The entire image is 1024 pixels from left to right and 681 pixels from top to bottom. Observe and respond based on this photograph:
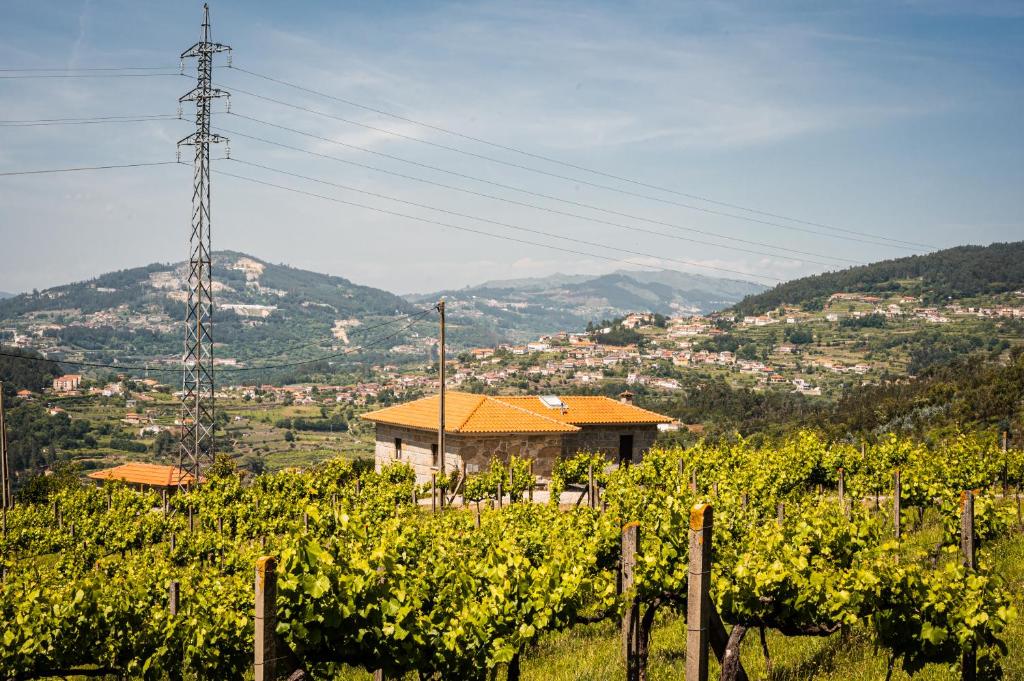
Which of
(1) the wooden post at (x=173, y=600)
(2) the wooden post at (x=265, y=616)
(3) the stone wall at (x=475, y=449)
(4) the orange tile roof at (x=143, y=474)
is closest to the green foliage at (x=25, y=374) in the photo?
(4) the orange tile roof at (x=143, y=474)

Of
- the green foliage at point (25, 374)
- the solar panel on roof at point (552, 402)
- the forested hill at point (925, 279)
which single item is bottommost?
the green foliage at point (25, 374)

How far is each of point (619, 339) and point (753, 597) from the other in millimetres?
126588

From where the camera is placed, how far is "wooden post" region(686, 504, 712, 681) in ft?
15.0

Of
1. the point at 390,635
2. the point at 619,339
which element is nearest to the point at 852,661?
the point at 390,635

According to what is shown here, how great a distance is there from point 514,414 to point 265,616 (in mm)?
22951

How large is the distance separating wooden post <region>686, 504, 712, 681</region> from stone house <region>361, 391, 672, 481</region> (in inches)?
732

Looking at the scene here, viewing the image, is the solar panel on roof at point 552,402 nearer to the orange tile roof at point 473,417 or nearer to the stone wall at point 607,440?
the stone wall at point 607,440

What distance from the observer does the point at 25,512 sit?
798 inches

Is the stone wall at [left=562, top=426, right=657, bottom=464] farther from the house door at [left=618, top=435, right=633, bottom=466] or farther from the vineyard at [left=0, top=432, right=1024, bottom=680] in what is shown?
the vineyard at [left=0, top=432, right=1024, bottom=680]

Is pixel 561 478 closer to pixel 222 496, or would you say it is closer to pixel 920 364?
pixel 222 496

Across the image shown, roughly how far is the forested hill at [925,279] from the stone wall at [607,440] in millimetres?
98627

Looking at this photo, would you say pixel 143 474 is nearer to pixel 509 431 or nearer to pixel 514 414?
pixel 514 414

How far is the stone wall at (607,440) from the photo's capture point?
90.7 feet

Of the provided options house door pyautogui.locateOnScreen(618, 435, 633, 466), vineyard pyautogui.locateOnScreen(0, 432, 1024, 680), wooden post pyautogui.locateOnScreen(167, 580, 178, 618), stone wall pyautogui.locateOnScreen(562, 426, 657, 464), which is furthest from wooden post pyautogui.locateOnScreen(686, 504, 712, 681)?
house door pyautogui.locateOnScreen(618, 435, 633, 466)
